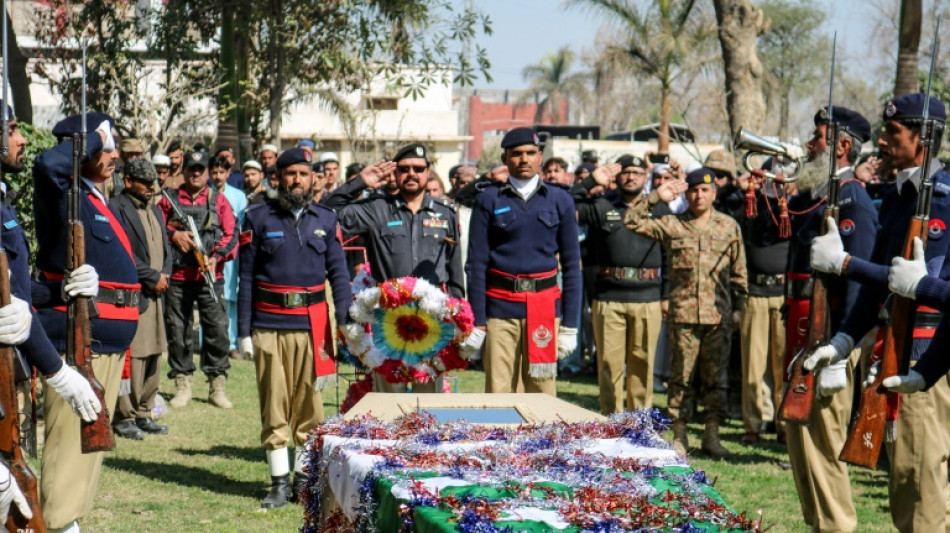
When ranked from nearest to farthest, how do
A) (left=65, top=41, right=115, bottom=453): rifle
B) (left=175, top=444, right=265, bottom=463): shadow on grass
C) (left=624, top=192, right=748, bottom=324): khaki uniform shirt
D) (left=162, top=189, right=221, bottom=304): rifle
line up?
(left=65, top=41, right=115, bottom=453): rifle, (left=175, top=444, right=265, bottom=463): shadow on grass, (left=624, top=192, right=748, bottom=324): khaki uniform shirt, (left=162, top=189, right=221, bottom=304): rifle

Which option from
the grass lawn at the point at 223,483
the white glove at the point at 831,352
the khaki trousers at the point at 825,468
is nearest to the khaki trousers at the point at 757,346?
the grass lawn at the point at 223,483

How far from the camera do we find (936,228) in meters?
6.16

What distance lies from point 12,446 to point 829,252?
12.8ft

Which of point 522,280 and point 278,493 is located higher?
point 522,280

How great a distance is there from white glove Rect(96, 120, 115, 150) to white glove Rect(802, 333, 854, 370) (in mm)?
3886

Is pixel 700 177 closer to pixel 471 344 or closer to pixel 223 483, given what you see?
pixel 471 344

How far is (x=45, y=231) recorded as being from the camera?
264 inches

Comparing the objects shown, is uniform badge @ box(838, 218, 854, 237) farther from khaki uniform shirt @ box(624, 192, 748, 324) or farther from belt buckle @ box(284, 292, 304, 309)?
belt buckle @ box(284, 292, 304, 309)

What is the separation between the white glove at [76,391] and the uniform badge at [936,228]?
4.18 m

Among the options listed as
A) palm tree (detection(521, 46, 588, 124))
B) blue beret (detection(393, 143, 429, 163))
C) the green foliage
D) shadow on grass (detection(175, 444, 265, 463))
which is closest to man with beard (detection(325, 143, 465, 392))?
blue beret (detection(393, 143, 429, 163))

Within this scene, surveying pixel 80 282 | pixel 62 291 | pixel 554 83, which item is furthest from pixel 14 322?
pixel 554 83

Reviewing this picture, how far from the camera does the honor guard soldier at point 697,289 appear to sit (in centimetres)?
1004

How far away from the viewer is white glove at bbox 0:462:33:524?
4.51 m

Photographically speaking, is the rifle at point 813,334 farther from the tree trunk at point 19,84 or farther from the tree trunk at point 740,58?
the tree trunk at point 740,58
